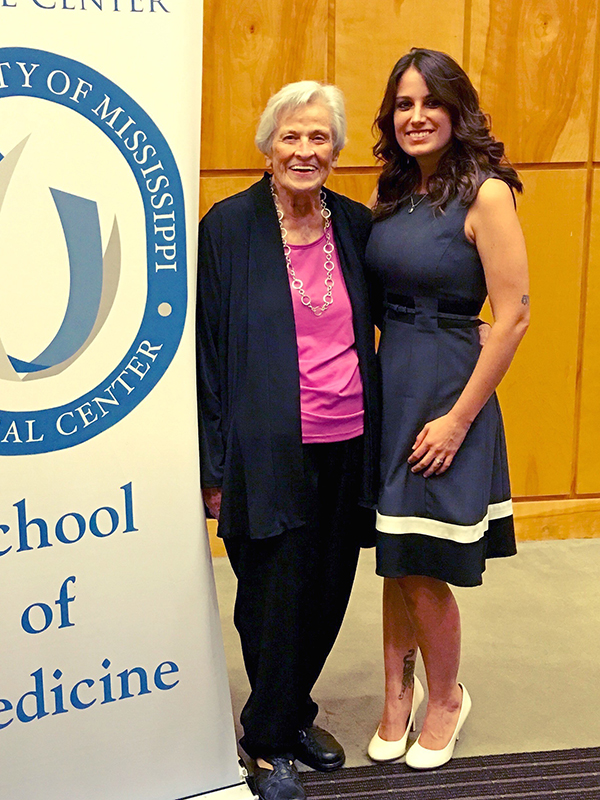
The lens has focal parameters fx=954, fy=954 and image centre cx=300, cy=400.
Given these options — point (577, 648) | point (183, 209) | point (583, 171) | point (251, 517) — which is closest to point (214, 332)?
point (183, 209)

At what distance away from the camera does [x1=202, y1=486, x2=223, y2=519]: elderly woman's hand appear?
7.29ft

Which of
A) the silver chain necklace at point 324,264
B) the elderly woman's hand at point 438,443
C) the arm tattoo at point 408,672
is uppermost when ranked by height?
the silver chain necklace at point 324,264

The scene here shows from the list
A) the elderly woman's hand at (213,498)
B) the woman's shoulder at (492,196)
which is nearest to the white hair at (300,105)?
the woman's shoulder at (492,196)

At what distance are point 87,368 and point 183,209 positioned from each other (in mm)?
393

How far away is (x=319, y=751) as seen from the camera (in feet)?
8.16

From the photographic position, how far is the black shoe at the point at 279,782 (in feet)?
7.57

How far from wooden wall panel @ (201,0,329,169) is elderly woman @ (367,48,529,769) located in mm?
1394

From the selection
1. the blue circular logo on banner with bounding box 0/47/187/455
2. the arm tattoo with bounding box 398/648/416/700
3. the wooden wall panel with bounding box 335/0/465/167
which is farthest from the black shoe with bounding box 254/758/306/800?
the wooden wall panel with bounding box 335/0/465/167

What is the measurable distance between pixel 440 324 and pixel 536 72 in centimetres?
191

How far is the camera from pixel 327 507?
7.64 ft

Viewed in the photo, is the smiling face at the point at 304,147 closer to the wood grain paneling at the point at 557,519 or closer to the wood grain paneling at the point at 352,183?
the wood grain paneling at the point at 352,183

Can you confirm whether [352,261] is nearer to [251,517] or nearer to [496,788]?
[251,517]

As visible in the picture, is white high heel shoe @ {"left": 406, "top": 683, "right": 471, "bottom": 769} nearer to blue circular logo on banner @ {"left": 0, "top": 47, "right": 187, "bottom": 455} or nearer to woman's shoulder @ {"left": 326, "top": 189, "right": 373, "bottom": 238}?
blue circular logo on banner @ {"left": 0, "top": 47, "right": 187, "bottom": 455}

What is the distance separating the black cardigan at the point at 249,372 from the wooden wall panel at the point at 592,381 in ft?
6.56
